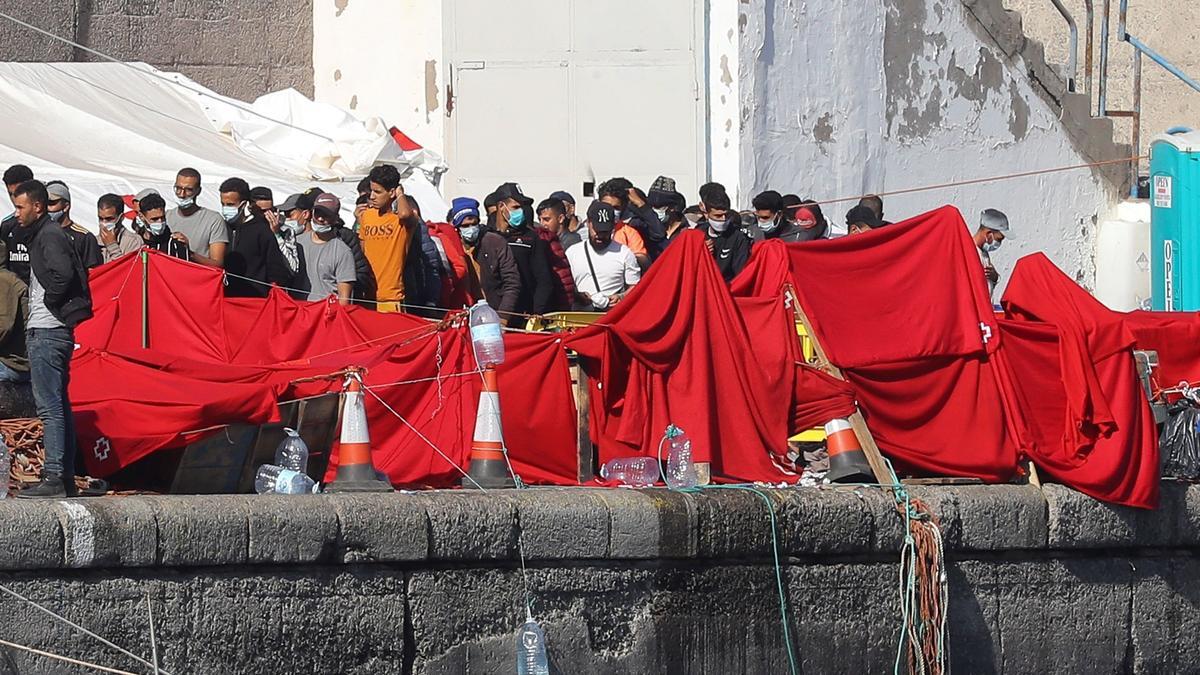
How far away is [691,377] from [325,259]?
3156 millimetres

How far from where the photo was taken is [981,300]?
37.6 feet

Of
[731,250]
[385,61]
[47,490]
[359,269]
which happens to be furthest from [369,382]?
[385,61]

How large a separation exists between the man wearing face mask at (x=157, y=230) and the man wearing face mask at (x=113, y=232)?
11 centimetres

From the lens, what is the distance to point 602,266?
43.3ft

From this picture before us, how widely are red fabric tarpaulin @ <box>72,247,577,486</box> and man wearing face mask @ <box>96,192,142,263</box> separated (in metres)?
0.79

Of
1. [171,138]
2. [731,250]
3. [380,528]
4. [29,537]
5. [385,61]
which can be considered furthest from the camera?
[385,61]

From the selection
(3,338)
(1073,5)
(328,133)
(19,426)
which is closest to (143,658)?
(19,426)

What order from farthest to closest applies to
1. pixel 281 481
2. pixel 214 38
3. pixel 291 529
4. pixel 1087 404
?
pixel 214 38 < pixel 1087 404 < pixel 281 481 < pixel 291 529

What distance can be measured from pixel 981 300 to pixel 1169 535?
5.33ft

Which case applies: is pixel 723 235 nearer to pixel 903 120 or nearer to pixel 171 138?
pixel 903 120

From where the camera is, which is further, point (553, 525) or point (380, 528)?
point (553, 525)

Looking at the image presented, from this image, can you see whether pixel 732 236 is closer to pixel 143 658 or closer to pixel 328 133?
pixel 328 133

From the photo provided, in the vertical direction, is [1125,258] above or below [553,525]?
above

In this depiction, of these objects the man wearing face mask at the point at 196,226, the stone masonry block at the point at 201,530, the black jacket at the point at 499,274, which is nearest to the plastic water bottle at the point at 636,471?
the stone masonry block at the point at 201,530
